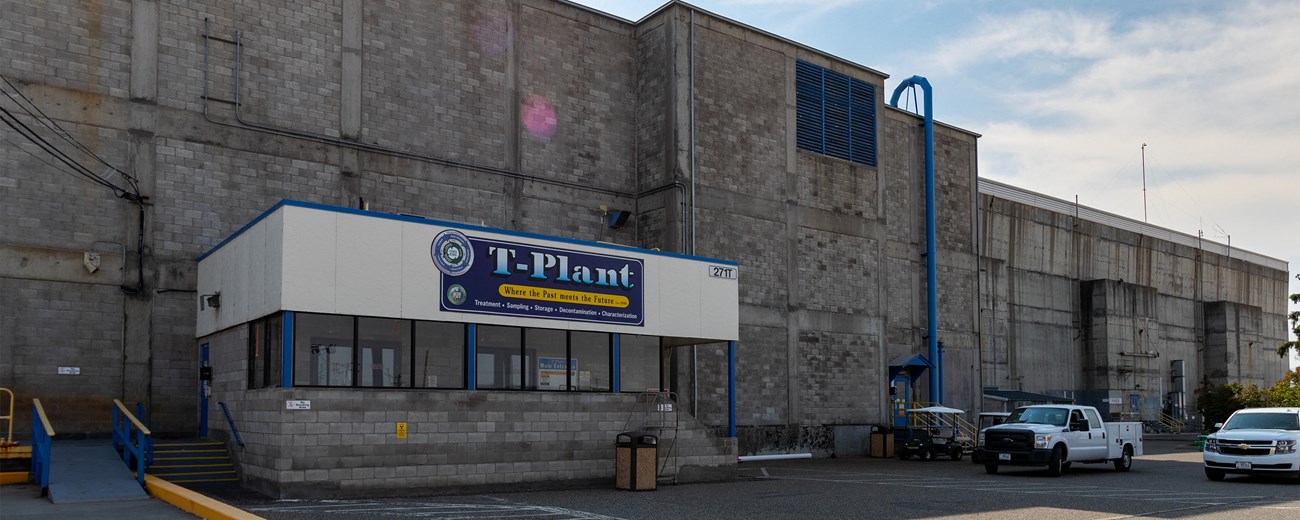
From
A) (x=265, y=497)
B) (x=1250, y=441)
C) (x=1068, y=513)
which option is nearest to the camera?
(x=1068, y=513)

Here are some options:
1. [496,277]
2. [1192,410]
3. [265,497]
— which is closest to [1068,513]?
[496,277]

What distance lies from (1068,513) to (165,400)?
61.7ft

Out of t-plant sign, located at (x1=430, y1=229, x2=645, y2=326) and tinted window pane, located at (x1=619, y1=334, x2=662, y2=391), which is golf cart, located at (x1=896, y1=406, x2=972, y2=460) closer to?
tinted window pane, located at (x1=619, y1=334, x2=662, y2=391)

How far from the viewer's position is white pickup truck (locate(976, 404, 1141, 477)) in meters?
25.9

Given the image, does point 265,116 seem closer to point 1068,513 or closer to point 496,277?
point 496,277

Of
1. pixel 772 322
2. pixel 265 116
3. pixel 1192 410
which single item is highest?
pixel 265 116

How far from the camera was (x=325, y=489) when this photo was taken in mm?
18938

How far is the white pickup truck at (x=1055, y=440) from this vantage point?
25906mm

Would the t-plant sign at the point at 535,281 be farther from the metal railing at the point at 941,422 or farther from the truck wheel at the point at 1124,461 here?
the metal railing at the point at 941,422

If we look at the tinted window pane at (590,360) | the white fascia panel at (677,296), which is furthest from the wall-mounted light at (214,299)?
the white fascia panel at (677,296)

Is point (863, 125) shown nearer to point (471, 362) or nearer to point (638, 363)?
point (638, 363)

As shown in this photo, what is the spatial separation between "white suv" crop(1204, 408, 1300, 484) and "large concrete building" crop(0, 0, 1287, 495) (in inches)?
430

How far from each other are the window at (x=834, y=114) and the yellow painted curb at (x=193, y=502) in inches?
942

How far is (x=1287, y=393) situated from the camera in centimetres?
4644
